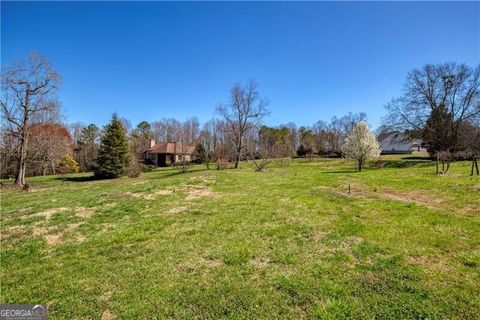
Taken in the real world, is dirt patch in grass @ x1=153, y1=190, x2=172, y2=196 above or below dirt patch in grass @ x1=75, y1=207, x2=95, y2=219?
above

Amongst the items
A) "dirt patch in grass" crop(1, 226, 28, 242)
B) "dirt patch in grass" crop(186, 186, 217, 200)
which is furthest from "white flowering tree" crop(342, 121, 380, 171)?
"dirt patch in grass" crop(1, 226, 28, 242)

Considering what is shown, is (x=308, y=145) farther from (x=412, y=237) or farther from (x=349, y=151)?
(x=412, y=237)

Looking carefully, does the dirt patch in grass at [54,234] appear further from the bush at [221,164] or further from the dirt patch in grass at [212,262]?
the bush at [221,164]

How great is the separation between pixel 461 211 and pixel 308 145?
55783mm

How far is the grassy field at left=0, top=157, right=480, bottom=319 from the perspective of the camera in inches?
156

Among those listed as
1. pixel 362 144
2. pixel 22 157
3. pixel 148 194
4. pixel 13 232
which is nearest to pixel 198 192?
pixel 148 194

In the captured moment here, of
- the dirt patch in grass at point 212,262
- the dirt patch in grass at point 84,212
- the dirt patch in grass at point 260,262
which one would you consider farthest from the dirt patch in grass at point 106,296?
the dirt patch in grass at point 84,212

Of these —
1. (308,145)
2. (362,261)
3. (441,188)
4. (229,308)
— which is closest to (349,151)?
(441,188)

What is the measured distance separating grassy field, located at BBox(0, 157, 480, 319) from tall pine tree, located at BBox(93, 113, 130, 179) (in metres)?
20.2

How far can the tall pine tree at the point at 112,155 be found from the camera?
29484 millimetres

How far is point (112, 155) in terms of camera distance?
97.4 feet

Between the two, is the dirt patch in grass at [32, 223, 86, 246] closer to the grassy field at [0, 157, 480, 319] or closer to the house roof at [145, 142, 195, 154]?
the grassy field at [0, 157, 480, 319]

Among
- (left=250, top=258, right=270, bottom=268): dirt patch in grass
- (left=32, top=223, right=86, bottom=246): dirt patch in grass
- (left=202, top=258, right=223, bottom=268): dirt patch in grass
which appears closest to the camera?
(left=250, top=258, right=270, bottom=268): dirt patch in grass

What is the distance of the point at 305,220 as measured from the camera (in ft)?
26.4
